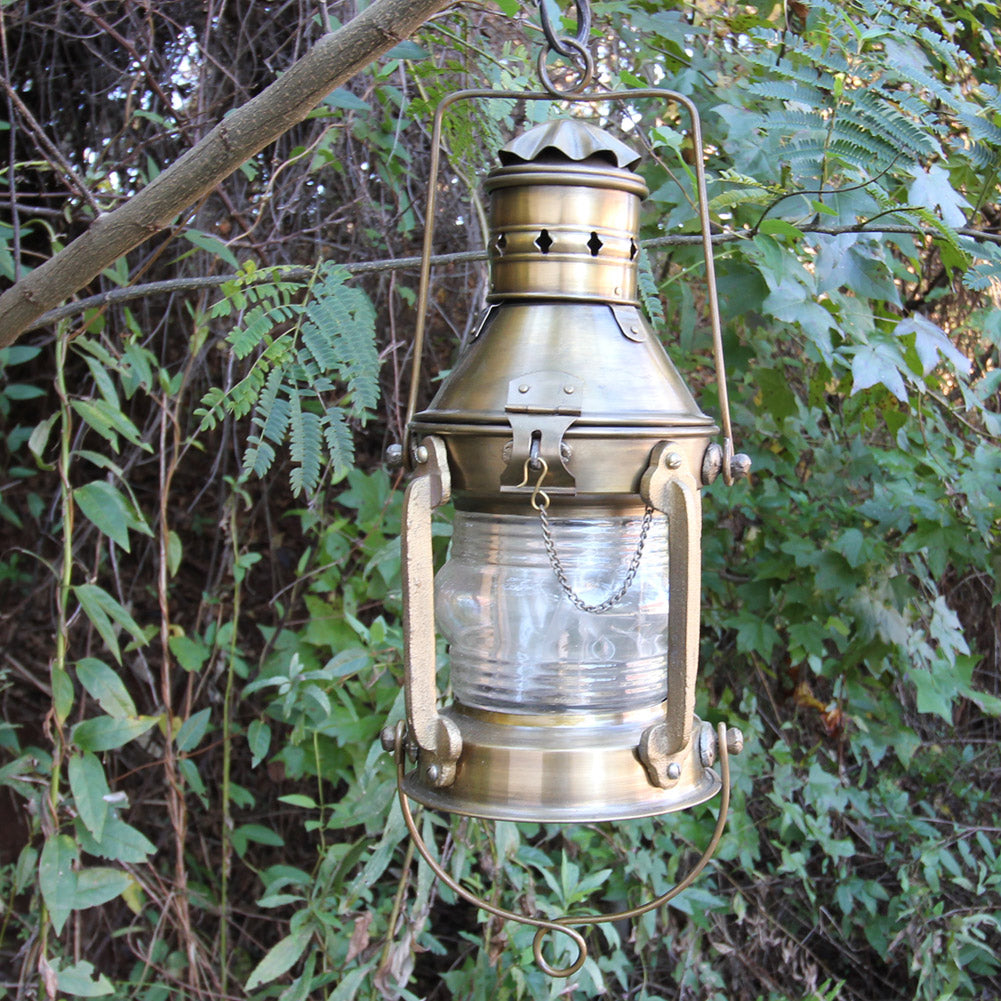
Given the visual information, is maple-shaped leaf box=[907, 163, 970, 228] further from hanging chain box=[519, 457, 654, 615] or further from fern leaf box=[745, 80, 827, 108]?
hanging chain box=[519, 457, 654, 615]

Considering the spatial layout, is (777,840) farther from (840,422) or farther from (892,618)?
(840,422)

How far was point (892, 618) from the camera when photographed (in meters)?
2.31

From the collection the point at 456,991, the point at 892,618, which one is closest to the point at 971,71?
the point at 892,618

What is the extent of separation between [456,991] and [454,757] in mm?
1357

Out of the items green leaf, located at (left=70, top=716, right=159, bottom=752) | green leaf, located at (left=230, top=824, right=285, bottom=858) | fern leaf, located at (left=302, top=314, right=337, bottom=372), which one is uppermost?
fern leaf, located at (left=302, top=314, right=337, bottom=372)

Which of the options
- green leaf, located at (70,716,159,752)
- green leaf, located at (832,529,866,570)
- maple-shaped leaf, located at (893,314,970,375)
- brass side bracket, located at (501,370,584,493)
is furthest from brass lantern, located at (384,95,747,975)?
green leaf, located at (832,529,866,570)

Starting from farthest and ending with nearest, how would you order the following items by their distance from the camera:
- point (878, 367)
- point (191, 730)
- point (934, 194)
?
1. point (191, 730)
2. point (878, 367)
3. point (934, 194)

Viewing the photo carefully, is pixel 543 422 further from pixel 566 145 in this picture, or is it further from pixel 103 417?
pixel 103 417

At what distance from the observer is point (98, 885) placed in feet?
5.91

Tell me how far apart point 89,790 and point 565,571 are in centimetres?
109

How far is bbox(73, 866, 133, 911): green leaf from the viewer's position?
5.86 ft

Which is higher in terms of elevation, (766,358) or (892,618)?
(766,358)

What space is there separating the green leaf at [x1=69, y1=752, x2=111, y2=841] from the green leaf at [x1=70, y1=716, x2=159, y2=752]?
25mm

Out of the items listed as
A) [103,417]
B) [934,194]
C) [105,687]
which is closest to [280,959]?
[105,687]
